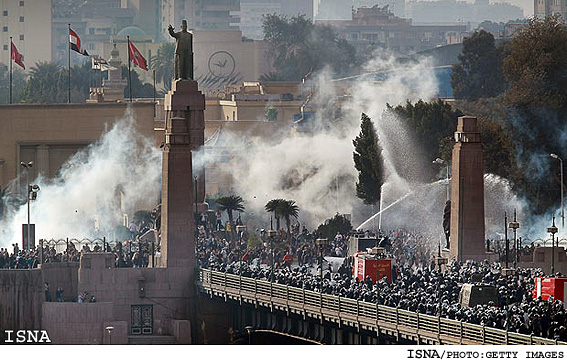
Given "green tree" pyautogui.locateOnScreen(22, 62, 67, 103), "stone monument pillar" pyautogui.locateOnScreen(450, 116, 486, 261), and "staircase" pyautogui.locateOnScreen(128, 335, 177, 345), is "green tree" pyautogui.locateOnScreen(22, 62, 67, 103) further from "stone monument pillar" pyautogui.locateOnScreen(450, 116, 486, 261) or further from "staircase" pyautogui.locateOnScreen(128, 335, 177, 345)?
"staircase" pyautogui.locateOnScreen(128, 335, 177, 345)

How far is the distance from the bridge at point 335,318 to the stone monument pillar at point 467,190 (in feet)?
31.2

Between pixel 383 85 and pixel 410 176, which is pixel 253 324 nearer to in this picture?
pixel 410 176

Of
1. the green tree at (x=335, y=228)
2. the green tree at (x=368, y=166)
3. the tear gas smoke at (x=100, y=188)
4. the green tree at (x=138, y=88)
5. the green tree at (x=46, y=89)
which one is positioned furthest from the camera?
the green tree at (x=46, y=89)

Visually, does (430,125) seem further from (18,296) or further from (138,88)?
(138,88)

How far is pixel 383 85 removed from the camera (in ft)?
525

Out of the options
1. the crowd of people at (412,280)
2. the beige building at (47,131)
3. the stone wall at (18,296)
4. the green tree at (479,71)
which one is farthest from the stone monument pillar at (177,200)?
the green tree at (479,71)

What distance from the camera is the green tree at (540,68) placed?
11625 cm

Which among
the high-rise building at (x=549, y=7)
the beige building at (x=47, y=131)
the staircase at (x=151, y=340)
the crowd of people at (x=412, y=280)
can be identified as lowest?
the staircase at (x=151, y=340)

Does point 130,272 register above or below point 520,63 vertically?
below

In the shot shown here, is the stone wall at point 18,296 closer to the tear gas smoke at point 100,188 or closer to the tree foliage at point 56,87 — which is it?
the tear gas smoke at point 100,188
